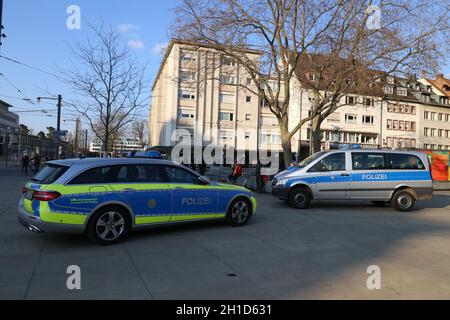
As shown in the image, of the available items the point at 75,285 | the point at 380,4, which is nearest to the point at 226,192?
the point at 75,285

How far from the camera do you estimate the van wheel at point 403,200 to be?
1143 cm

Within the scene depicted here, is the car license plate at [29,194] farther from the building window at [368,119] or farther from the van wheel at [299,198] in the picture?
the building window at [368,119]

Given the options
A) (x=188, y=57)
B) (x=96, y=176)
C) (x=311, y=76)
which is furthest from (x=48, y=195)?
(x=311, y=76)

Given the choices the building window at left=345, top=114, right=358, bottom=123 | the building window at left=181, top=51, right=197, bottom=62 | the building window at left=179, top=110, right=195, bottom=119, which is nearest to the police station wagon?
the building window at left=181, top=51, right=197, bottom=62

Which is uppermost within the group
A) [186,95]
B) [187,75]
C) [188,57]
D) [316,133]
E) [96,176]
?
[186,95]

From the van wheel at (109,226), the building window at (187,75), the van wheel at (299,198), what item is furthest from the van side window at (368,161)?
the building window at (187,75)

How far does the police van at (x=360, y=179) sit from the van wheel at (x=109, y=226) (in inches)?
236

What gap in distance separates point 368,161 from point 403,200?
166 centimetres

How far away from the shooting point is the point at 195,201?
761 centimetres

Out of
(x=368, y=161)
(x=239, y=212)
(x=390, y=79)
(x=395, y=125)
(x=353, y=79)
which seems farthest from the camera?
(x=395, y=125)

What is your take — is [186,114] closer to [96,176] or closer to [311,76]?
[311,76]

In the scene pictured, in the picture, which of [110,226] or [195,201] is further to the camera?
[195,201]

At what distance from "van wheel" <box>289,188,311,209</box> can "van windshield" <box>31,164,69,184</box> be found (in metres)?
6.96

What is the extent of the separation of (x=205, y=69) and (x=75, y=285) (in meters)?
15.7
